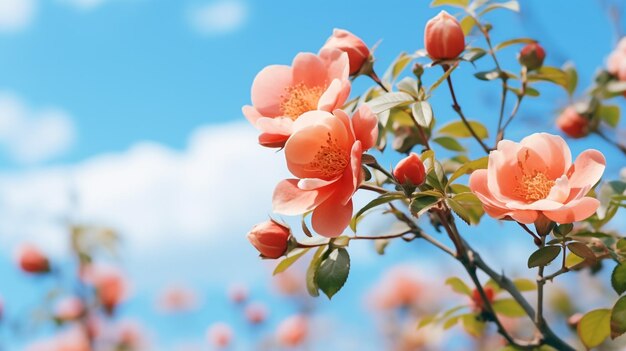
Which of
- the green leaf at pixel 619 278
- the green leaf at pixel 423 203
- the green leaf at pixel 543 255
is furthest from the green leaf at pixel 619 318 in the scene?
the green leaf at pixel 423 203

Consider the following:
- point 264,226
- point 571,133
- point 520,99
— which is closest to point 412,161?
point 264,226

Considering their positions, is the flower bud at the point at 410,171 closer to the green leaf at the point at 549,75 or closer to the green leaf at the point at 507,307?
the green leaf at the point at 549,75

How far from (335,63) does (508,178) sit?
0.25 m

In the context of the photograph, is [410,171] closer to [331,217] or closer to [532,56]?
[331,217]

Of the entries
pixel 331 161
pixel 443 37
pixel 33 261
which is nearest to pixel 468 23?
pixel 443 37

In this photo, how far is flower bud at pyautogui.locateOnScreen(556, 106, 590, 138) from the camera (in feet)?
4.96

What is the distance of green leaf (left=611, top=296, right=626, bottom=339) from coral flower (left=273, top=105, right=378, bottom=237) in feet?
1.14

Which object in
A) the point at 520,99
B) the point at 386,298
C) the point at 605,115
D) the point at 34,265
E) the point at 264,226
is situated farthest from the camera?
the point at 386,298

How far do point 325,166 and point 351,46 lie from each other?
0.21 meters

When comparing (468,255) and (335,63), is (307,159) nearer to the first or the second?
(335,63)

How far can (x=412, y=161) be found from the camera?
0.77m

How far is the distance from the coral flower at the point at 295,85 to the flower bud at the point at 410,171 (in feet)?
0.44

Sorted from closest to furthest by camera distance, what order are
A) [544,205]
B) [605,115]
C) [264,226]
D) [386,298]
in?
[544,205] → [264,226] → [605,115] → [386,298]

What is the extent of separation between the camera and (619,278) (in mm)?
851
